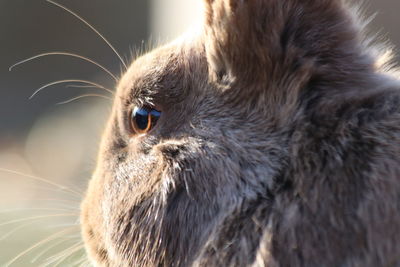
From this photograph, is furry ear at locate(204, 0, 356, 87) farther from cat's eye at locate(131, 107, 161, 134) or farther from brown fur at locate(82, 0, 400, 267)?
cat's eye at locate(131, 107, 161, 134)

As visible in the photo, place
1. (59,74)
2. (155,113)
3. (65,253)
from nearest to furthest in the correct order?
(155,113)
(65,253)
(59,74)

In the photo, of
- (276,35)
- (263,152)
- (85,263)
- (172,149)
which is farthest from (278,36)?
(85,263)

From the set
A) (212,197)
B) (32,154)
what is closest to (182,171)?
(212,197)

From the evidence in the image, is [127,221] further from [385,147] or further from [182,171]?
[385,147]

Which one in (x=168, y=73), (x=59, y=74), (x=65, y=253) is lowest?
(x=65, y=253)

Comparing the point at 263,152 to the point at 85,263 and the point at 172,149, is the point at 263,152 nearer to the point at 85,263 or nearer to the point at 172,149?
the point at 172,149

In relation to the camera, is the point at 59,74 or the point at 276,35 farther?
the point at 59,74

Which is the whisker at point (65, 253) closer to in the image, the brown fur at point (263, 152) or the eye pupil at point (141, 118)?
the brown fur at point (263, 152)

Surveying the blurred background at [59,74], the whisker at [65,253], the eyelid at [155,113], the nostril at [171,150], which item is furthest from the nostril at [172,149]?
the blurred background at [59,74]
